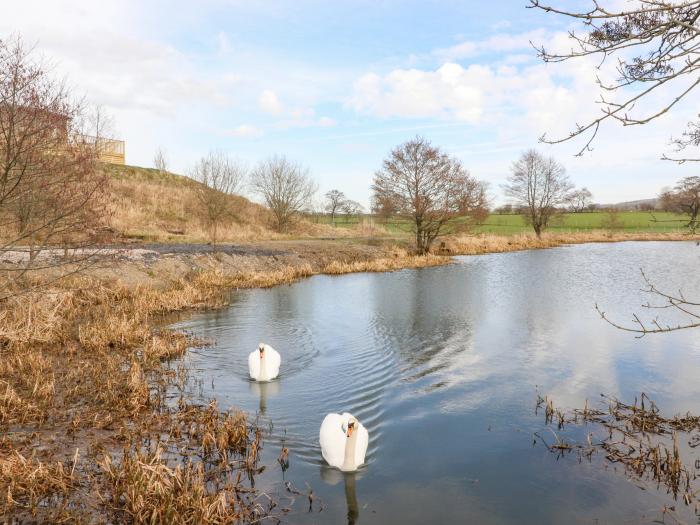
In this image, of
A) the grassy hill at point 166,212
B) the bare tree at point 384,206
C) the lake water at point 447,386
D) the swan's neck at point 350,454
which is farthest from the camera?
the grassy hill at point 166,212

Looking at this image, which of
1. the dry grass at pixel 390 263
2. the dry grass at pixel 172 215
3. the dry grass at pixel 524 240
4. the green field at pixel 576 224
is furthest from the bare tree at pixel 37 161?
the green field at pixel 576 224

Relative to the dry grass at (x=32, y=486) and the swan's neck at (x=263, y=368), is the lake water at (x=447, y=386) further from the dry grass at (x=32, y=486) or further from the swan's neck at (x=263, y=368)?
the dry grass at (x=32, y=486)

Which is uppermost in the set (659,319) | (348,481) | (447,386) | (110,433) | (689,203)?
(689,203)

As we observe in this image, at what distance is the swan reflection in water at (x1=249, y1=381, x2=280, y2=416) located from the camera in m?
8.35

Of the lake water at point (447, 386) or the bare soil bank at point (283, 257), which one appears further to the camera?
the bare soil bank at point (283, 257)

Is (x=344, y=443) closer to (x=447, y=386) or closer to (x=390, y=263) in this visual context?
(x=447, y=386)

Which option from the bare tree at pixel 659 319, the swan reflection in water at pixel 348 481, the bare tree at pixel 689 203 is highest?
the bare tree at pixel 689 203

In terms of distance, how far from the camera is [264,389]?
8867 millimetres

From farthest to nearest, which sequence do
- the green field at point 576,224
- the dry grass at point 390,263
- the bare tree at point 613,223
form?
1. the bare tree at point 613,223
2. the green field at point 576,224
3. the dry grass at point 390,263

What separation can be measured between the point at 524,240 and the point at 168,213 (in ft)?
99.7

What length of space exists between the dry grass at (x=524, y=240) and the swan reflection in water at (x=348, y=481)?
1103 inches

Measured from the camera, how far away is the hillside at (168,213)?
3231 centimetres

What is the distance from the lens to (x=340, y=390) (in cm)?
895

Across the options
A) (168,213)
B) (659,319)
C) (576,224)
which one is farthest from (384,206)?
(576,224)
